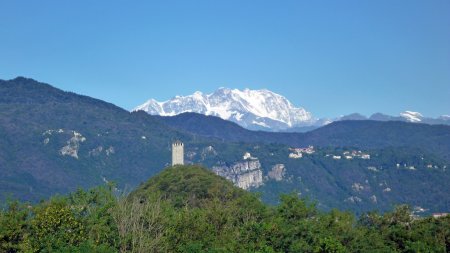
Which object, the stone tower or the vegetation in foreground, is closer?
the vegetation in foreground

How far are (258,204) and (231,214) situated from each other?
13124 mm

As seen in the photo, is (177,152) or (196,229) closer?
(196,229)

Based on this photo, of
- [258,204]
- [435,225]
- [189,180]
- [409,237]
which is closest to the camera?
[409,237]

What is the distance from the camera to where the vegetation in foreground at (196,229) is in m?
64.3

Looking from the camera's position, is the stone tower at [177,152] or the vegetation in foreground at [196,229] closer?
the vegetation in foreground at [196,229]

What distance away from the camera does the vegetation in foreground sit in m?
64.3

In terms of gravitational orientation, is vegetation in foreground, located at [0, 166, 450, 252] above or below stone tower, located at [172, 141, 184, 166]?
below

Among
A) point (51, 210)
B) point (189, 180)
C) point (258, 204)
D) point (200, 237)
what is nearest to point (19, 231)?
point (51, 210)

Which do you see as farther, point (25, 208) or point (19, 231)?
point (25, 208)

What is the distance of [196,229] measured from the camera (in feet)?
239

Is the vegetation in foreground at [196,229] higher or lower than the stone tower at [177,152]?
lower

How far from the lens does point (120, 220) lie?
71.6 meters

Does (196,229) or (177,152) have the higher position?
(177,152)

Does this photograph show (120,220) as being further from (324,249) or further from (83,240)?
(324,249)
